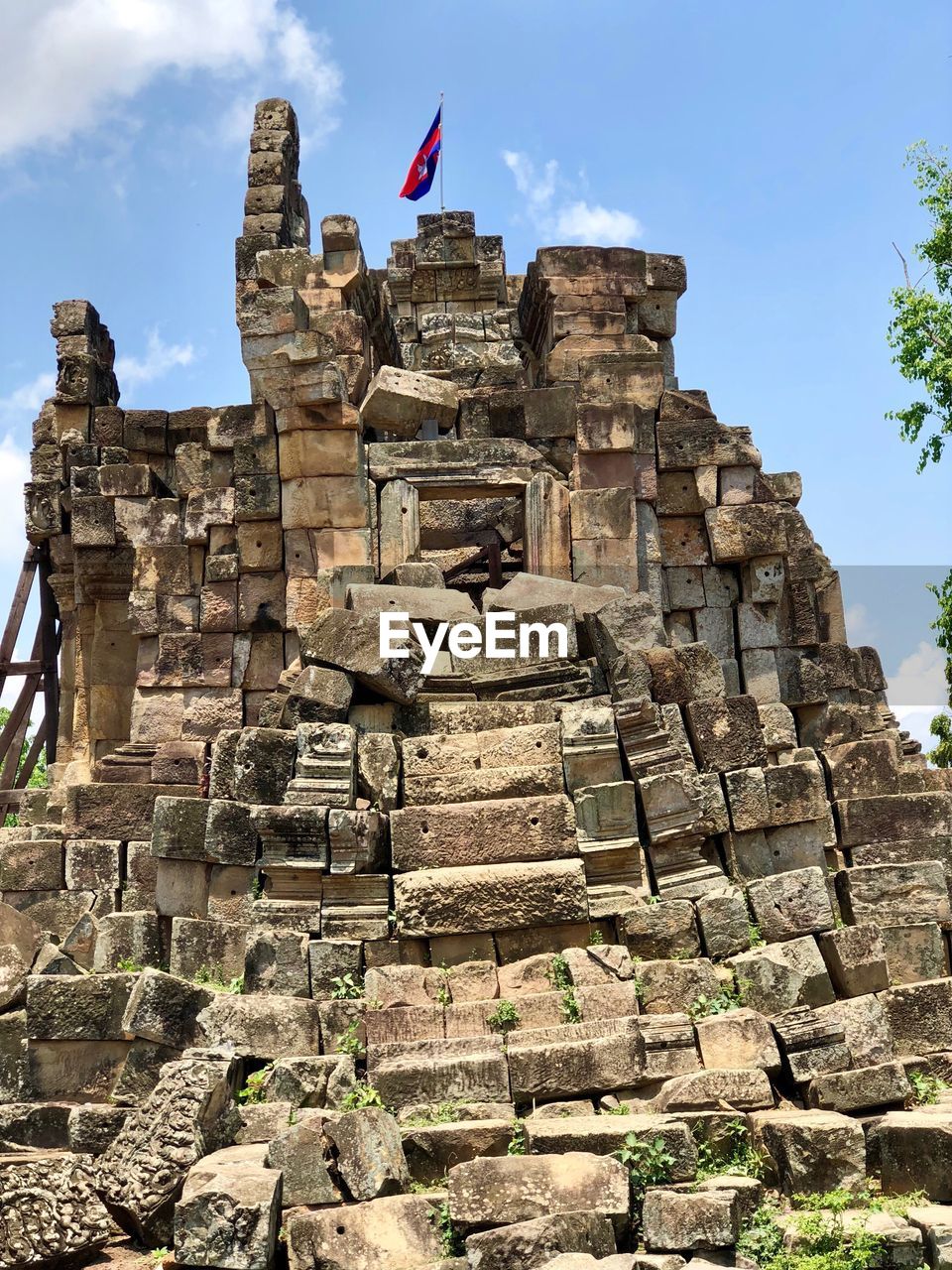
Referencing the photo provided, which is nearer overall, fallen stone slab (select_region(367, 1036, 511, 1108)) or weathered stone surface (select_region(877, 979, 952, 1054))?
fallen stone slab (select_region(367, 1036, 511, 1108))

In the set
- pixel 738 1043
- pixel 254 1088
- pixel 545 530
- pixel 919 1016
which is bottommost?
pixel 254 1088

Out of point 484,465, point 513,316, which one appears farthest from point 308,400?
point 513,316

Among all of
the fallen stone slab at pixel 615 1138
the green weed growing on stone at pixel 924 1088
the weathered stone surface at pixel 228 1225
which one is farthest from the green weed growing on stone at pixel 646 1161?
the green weed growing on stone at pixel 924 1088

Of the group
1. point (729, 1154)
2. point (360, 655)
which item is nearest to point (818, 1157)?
point (729, 1154)

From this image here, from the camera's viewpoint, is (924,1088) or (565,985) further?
(565,985)

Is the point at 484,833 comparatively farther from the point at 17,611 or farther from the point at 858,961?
the point at 17,611

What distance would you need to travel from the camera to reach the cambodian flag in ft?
66.1

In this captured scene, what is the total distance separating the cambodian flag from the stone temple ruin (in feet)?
9.47

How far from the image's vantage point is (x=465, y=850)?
955 cm

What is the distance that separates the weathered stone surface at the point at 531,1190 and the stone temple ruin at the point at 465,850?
0.07 ft

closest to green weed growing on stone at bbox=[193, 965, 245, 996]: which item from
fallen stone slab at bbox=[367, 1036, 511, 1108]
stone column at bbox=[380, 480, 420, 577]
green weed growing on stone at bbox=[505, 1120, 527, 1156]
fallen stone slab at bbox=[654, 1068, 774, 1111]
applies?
fallen stone slab at bbox=[367, 1036, 511, 1108]

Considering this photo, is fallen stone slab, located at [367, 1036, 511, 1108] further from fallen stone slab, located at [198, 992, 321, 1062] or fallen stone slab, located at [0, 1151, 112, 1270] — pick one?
fallen stone slab, located at [0, 1151, 112, 1270]

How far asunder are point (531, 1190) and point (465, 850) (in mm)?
3176

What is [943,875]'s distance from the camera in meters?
10.4
